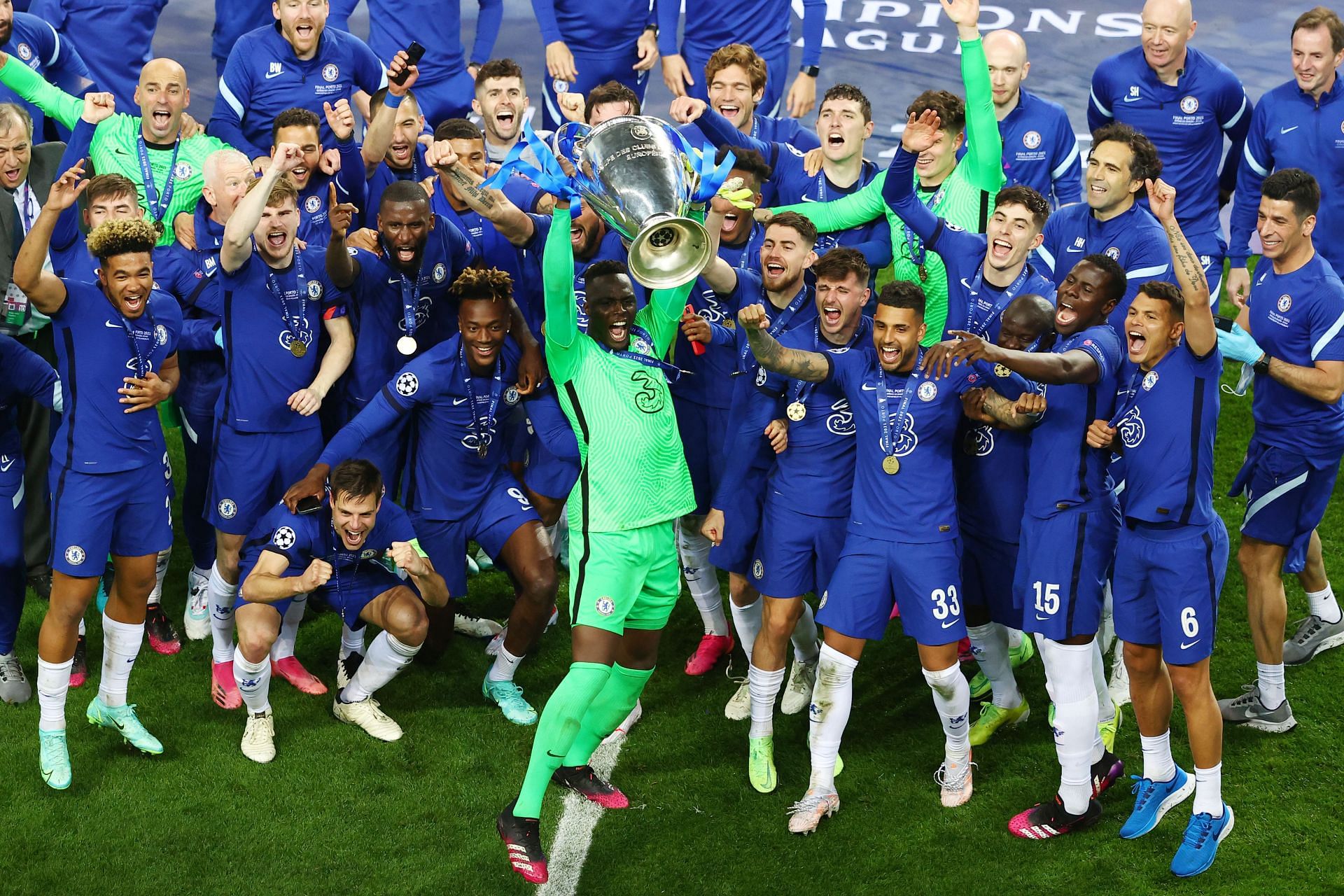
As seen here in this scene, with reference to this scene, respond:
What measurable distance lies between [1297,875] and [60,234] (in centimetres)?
581

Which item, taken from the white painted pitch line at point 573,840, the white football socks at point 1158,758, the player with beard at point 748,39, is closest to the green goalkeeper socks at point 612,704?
the white painted pitch line at point 573,840

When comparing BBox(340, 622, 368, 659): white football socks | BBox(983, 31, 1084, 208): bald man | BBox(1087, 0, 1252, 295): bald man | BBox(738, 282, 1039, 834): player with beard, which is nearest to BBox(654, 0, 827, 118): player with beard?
BBox(983, 31, 1084, 208): bald man

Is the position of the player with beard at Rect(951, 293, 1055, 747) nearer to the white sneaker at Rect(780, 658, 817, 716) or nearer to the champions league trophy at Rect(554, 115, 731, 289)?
the white sneaker at Rect(780, 658, 817, 716)

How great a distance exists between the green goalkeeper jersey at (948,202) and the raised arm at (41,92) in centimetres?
374

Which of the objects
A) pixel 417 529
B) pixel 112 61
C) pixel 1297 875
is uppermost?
pixel 112 61

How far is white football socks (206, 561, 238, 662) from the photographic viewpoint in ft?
20.7

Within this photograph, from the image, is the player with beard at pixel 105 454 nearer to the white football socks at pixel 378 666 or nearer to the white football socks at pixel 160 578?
the white football socks at pixel 378 666

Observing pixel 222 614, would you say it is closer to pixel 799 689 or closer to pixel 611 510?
pixel 611 510

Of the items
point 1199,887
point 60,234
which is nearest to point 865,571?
point 1199,887

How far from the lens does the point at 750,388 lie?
5.93 meters

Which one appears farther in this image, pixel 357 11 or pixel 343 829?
pixel 357 11

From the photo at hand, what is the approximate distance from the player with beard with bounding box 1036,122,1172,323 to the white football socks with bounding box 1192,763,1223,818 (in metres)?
1.81

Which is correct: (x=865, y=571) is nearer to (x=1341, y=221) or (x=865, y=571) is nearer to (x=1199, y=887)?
(x=1199, y=887)

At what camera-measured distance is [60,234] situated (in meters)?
6.82
